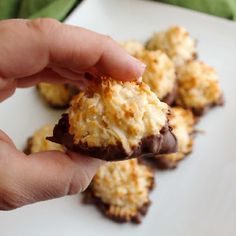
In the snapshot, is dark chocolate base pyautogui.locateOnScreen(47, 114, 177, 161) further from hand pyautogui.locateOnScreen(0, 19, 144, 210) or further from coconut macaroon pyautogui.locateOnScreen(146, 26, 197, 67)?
coconut macaroon pyautogui.locateOnScreen(146, 26, 197, 67)

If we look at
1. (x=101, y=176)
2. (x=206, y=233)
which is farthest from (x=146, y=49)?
(x=206, y=233)

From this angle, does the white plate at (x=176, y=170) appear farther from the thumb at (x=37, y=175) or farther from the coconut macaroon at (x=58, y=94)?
the thumb at (x=37, y=175)

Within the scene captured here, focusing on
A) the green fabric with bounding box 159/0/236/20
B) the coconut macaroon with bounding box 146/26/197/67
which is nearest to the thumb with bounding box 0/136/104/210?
the coconut macaroon with bounding box 146/26/197/67

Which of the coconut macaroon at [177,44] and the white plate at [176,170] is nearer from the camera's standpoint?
the white plate at [176,170]

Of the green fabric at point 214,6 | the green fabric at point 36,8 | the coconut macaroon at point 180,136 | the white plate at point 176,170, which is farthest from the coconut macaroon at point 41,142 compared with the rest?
the green fabric at point 214,6

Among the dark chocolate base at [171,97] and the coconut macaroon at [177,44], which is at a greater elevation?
the coconut macaroon at [177,44]

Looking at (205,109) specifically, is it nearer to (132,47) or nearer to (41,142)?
(132,47)

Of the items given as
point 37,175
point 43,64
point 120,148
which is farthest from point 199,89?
point 37,175

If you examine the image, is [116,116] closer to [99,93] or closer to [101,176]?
[99,93]
